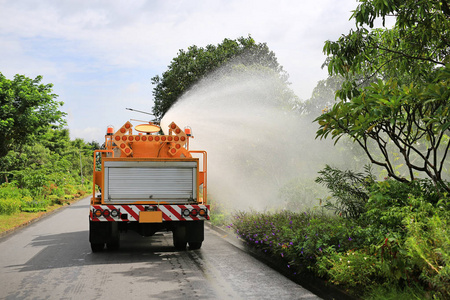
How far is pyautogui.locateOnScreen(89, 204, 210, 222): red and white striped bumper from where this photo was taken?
29.6ft

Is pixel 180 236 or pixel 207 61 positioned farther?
pixel 207 61

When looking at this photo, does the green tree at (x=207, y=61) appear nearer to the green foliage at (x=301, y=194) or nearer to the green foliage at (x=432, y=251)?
the green foliage at (x=301, y=194)

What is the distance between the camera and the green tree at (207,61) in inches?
1091

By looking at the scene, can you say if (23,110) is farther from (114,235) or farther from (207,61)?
(114,235)

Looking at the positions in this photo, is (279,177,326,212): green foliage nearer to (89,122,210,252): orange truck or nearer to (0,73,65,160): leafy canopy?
(89,122,210,252): orange truck

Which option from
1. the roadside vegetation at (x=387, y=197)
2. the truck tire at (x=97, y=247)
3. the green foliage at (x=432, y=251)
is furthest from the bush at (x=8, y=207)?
the green foliage at (x=432, y=251)

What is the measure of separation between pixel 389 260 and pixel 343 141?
10716 millimetres

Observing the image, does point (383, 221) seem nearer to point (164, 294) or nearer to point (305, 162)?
point (164, 294)

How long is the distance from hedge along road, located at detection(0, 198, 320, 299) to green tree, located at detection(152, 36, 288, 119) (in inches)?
701

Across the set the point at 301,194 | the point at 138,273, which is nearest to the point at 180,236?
the point at 138,273

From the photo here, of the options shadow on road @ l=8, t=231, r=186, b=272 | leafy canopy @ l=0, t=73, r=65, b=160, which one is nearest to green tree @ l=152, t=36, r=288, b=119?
leafy canopy @ l=0, t=73, r=65, b=160

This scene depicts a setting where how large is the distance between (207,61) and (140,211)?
19755 millimetres

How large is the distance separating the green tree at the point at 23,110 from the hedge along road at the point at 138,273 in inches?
556

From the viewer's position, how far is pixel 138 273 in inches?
301
